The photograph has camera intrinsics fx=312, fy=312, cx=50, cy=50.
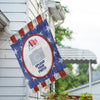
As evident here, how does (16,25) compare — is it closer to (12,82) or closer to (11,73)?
(11,73)

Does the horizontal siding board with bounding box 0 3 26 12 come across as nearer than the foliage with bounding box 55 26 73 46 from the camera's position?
Yes

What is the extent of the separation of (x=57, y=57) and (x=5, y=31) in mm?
1713

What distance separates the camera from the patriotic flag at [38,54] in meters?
6.06

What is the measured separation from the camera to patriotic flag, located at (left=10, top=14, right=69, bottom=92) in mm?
6059

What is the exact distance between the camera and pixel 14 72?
23.2 ft

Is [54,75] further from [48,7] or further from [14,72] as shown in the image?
[48,7]

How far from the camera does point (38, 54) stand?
600 centimetres

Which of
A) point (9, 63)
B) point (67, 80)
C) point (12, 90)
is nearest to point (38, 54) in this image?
point (9, 63)

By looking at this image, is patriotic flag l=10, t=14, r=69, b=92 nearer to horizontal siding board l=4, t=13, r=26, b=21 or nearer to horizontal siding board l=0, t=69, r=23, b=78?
horizontal siding board l=0, t=69, r=23, b=78

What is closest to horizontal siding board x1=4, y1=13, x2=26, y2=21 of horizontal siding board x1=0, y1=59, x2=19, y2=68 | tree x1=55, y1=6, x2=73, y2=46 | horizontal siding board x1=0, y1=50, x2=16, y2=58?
horizontal siding board x1=0, y1=50, x2=16, y2=58

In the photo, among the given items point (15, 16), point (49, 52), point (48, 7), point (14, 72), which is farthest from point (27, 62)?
point (48, 7)

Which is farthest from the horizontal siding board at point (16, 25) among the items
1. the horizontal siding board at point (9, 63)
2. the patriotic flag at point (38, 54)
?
the patriotic flag at point (38, 54)

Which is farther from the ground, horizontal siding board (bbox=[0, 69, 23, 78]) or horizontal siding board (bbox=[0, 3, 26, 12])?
horizontal siding board (bbox=[0, 3, 26, 12])

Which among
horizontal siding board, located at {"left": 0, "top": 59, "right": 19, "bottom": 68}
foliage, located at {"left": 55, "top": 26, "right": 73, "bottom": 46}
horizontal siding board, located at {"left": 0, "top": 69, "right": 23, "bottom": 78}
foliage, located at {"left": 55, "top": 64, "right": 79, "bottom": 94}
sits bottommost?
horizontal siding board, located at {"left": 0, "top": 69, "right": 23, "bottom": 78}
